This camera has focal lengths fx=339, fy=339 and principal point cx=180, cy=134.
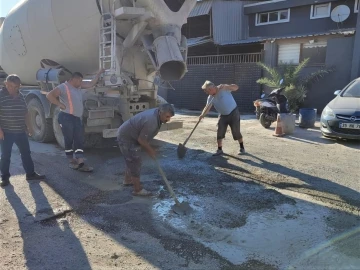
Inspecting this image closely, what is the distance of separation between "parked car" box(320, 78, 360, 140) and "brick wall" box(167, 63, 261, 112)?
5.94 metres

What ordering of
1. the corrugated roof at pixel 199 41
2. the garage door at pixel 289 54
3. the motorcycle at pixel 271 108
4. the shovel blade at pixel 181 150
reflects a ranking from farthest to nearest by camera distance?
the corrugated roof at pixel 199 41 < the garage door at pixel 289 54 < the motorcycle at pixel 271 108 < the shovel blade at pixel 181 150

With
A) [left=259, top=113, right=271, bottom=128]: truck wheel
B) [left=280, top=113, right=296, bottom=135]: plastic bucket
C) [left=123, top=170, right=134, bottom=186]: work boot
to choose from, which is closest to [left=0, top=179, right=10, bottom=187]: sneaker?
[left=123, top=170, right=134, bottom=186]: work boot

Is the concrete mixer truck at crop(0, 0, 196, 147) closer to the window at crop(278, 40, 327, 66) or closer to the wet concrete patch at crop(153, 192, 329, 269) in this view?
the wet concrete patch at crop(153, 192, 329, 269)

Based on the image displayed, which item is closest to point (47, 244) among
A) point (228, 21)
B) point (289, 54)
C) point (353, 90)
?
point (353, 90)

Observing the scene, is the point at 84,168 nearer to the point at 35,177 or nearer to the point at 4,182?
the point at 35,177

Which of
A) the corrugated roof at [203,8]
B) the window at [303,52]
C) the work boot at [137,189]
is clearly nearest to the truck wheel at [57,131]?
the work boot at [137,189]

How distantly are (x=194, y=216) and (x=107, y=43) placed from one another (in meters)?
3.62

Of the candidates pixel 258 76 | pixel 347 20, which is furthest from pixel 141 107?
pixel 347 20

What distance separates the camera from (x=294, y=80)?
12.2m

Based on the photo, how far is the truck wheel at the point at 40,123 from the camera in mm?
7527

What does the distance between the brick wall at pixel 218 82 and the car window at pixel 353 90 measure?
5390 mm

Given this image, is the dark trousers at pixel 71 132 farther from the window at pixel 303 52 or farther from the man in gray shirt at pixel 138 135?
the window at pixel 303 52

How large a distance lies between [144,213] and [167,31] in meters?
3.38

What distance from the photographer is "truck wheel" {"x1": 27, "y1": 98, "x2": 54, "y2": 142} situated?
7527 millimetres
